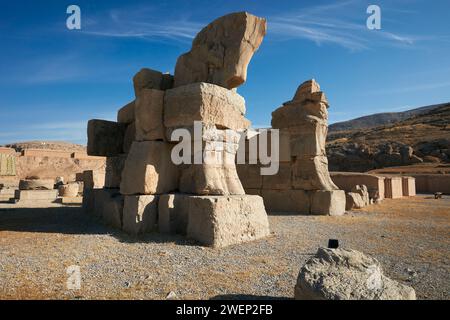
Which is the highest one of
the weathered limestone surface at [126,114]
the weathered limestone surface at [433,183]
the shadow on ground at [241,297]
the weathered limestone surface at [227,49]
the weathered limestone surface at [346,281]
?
the weathered limestone surface at [227,49]

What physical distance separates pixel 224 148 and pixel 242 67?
4.91 feet

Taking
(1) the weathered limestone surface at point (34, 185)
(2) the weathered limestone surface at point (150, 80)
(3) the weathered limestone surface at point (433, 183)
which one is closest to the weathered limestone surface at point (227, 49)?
(2) the weathered limestone surface at point (150, 80)

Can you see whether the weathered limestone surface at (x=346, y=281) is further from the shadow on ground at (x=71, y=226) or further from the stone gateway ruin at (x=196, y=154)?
the shadow on ground at (x=71, y=226)

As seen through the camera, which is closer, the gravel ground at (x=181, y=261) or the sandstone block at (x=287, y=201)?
the gravel ground at (x=181, y=261)

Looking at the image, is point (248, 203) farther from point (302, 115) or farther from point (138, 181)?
point (302, 115)

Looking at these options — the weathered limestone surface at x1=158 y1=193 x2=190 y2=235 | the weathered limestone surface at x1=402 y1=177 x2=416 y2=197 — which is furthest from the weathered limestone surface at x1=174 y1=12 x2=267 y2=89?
the weathered limestone surface at x1=402 y1=177 x2=416 y2=197

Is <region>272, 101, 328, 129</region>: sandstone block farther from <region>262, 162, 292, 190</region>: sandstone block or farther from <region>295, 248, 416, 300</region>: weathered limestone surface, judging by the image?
<region>295, 248, 416, 300</region>: weathered limestone surface

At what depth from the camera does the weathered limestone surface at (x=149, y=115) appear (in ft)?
17.7

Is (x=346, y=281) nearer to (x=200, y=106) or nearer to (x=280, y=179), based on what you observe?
(x=200, y=106)

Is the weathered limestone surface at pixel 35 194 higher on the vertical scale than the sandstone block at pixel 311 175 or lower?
lower

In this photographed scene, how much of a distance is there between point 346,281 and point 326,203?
19.1ft

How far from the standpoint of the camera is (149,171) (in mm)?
5191

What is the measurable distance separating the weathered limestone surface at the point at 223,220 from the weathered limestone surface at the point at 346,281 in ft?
5.89

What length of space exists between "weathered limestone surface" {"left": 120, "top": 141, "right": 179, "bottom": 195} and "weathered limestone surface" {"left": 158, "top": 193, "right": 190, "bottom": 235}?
1.06 feet
